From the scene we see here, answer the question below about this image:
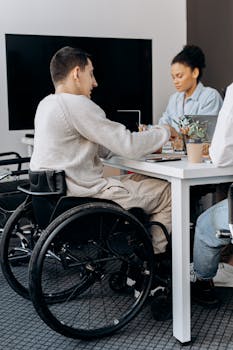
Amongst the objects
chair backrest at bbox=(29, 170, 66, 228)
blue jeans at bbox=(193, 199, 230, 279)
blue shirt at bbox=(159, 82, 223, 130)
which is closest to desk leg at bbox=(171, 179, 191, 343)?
blue jeans at bbox=(193, 199, 230, 279)

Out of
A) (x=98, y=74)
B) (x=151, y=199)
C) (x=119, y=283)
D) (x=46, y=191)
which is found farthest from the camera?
(x=98, y=74)

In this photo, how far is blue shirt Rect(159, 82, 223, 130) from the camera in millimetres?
2797

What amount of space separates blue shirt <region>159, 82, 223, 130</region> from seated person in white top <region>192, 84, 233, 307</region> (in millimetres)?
1046

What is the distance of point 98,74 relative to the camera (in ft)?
12.7

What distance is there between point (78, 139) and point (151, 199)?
1.26 ft

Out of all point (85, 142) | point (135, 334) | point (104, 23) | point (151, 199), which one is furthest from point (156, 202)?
point (104, 23)

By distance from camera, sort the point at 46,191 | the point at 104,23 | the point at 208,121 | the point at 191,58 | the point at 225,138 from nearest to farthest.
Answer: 1. the point at 225,138
2. the point at 46,191
3. the point at 208,121
4. the point at 191,58
5. the point at 104,23

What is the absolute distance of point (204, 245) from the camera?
1.87m

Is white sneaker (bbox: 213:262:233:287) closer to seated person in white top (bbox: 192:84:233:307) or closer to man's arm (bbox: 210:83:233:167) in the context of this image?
seated person in white top (bbox: 192:84:233:307)

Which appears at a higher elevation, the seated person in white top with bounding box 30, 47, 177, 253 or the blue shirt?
the blue shirt

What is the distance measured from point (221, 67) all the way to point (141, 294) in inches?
92.5

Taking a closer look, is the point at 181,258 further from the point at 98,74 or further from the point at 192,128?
the point at 98,74

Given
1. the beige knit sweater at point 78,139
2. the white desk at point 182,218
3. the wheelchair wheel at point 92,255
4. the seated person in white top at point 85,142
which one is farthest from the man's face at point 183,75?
the wheelchair wheel at point 92,255

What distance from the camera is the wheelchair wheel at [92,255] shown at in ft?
5.65
